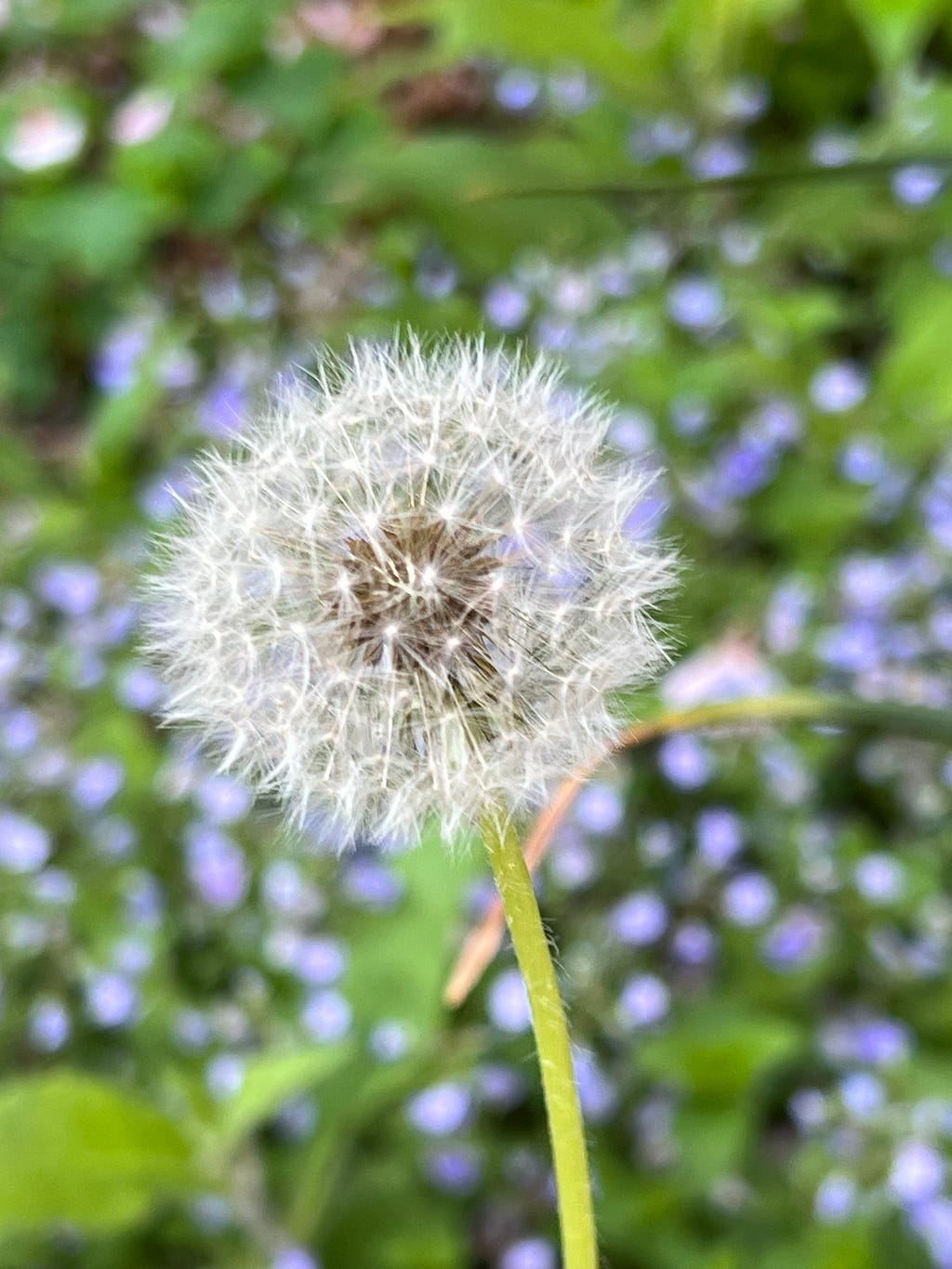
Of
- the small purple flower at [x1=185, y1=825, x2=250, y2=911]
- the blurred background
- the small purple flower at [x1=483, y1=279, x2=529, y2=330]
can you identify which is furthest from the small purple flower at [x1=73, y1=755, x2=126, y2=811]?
the small purple flower at [x1=483, y1=279, x2=529, y2=330]

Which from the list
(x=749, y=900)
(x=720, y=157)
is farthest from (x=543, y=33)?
(x=749, y=900)

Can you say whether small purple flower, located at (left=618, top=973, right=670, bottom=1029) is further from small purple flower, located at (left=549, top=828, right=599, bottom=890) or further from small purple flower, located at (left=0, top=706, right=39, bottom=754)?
small purple flower, located at (left=0, top=706, right=39, bottom=754)

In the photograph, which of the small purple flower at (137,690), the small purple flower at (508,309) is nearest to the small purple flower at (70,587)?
the small purple flower at (137,690)

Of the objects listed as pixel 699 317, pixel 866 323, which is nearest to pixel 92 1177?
pixel 699 317

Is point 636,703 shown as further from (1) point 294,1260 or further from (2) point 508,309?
(2) point 508,309

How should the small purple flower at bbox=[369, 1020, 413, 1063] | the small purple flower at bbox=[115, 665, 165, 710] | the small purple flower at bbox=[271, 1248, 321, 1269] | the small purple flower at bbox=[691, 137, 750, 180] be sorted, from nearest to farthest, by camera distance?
the small purple flower at bbox=[271, 1248, 321, 1269], the small purple flower at bbox=[369, 1020, 413, 1063], the small purple flower at bbox=[115, 665, 165, 710], the small purple flower at bbox=[691, 137, 750, 180]

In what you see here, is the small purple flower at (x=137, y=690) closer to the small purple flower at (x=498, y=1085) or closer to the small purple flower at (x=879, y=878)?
the small purple flower at (x=498, y=1085)
